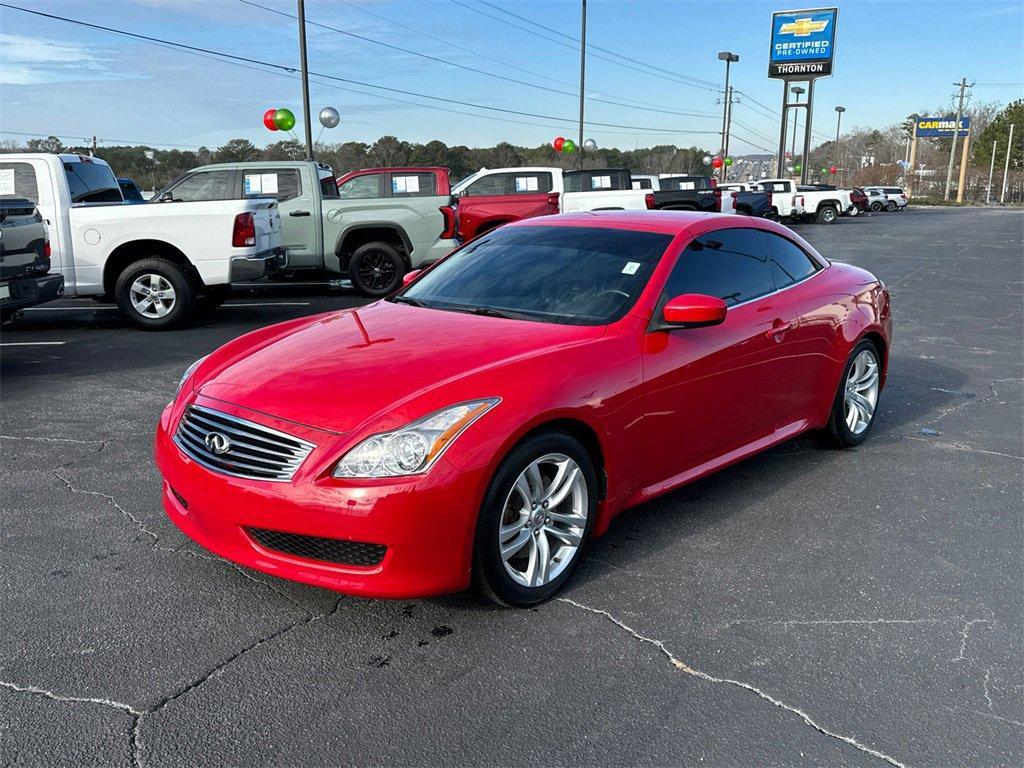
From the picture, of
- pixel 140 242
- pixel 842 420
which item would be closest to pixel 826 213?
pixel 140 242

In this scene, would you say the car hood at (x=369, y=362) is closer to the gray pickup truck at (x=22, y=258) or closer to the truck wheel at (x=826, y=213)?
the gray pickup truck at (x=22, y=258)

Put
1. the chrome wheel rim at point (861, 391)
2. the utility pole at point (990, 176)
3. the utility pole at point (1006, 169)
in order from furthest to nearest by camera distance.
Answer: the utility pole at point (1006, 169), the utility pole at point (990, 176), the chrome wheel rim at point (861, 391)

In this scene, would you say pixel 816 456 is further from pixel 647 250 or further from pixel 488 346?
pixel 488 346

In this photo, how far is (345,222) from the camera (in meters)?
12.6

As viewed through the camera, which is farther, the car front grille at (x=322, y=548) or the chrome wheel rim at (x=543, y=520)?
the chrome wheel rim at (x=543, y=520)

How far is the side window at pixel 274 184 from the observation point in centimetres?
1235

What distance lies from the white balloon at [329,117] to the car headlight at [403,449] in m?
20.5

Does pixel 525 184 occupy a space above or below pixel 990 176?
below

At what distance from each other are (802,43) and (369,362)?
188 feet

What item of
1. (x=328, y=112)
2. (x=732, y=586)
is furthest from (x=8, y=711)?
(x=328, y=112)

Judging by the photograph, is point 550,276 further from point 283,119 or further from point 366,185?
point 283,119

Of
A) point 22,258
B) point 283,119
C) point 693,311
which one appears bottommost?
point 22,258

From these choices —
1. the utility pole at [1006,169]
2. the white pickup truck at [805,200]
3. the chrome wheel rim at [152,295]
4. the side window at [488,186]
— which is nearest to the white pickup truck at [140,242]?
the chrome wheel rim at [152,295]

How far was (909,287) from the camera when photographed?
47.7 feet
